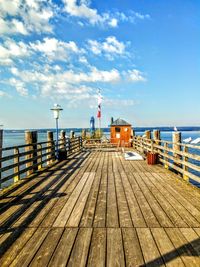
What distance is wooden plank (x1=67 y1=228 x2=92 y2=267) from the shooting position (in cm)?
277

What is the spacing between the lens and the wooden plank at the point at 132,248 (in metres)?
2.77

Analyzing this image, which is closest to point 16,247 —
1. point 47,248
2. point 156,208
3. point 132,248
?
point 47,248

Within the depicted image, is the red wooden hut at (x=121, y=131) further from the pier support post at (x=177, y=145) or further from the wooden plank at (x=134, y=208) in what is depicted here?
the wooden plank at (x=134, y=208)

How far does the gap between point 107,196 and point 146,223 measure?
1739mm

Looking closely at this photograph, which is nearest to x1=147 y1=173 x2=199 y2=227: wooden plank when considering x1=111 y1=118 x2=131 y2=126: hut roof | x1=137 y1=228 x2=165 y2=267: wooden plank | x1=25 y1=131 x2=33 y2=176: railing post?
x1=137 y1=228 x2=165 y2=267: wooden plank

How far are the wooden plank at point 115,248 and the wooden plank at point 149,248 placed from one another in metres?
0.29

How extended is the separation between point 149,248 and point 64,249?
1.13 meters

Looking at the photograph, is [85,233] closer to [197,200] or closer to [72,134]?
[197,200]

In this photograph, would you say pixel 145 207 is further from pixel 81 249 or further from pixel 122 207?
pixel 81 249

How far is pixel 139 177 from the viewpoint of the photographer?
25.4 feet

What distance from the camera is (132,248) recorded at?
10.1 ft

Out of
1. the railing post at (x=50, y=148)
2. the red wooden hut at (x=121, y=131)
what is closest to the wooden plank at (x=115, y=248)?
the railing post at (x=50, y=148)

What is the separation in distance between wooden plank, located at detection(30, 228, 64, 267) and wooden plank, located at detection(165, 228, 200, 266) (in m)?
1.65

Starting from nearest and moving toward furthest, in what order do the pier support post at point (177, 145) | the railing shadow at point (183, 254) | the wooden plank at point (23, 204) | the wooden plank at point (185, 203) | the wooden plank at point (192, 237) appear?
the railing shadow at point (183, 254) < the wooden plank at point (192, 237) < the wooden plank at point (23, 204) < the wooden plank at point (185, 203) < the pier support post at point (177, 145)
